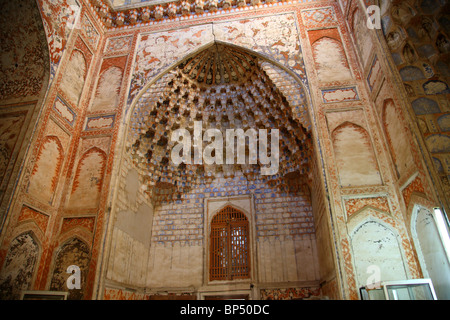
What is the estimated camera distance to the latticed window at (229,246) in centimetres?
723

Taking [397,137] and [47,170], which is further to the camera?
[47,170]

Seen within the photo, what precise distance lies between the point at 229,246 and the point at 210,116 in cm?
329

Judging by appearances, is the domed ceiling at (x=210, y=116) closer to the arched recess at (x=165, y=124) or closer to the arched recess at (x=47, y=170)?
the arched recess at (x=165, y=124)

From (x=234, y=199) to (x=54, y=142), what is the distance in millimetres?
4255

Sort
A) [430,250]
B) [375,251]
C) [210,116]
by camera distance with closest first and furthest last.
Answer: [430,250], [375,251], [210,116]

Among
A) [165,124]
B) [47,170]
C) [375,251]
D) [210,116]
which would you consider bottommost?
[375,251]

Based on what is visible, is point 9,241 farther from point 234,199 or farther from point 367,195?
point 367,195

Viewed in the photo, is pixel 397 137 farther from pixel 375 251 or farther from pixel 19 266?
pixel 19 266

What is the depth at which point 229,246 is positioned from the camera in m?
7.48

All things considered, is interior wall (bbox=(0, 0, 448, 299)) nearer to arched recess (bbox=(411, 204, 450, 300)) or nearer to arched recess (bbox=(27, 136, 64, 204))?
arched recess (bbox=(27, 136, 64, 204))

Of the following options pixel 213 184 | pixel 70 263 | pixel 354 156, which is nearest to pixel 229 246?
pixel 213 184

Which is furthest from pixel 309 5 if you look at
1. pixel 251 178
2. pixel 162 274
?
pixel 162 274

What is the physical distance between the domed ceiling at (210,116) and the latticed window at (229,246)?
1055 millimetres

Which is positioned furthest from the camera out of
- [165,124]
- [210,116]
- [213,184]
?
[213,184]
